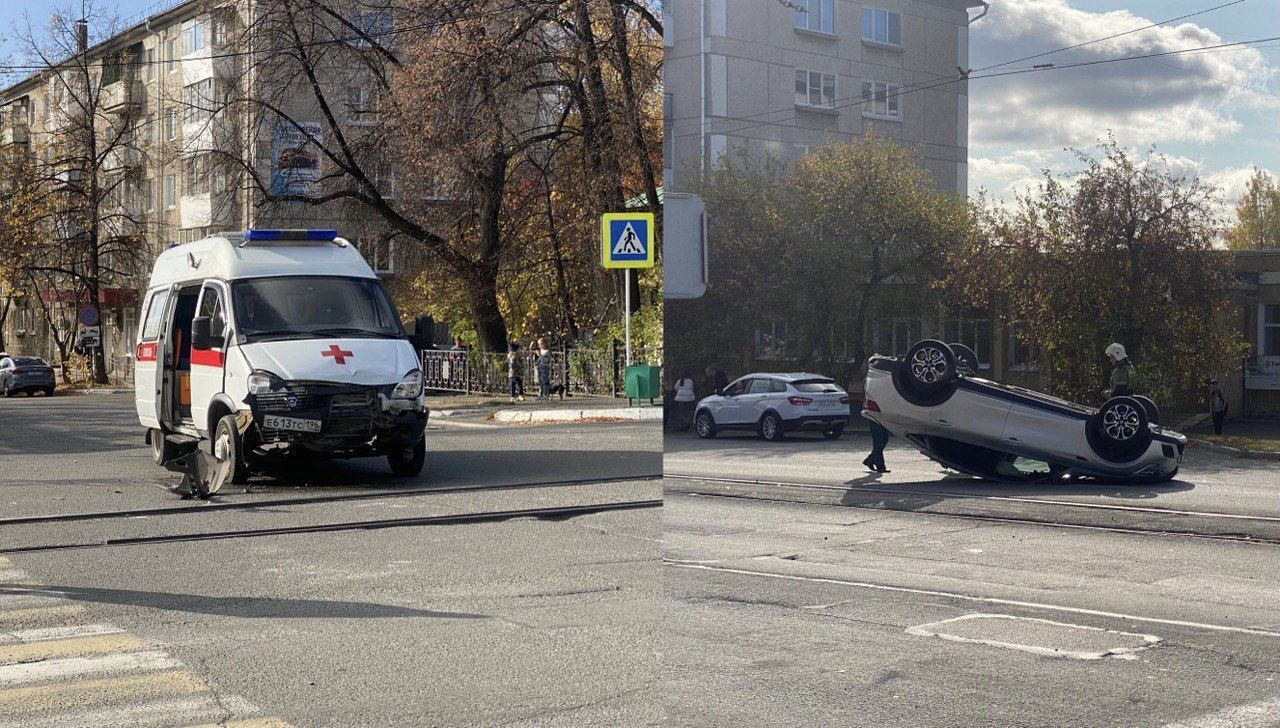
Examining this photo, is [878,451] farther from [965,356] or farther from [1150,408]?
[1150,408]

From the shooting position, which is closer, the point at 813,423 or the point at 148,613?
the point at 813,423

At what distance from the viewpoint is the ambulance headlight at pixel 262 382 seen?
39.0 ft

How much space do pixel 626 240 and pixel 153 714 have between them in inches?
656

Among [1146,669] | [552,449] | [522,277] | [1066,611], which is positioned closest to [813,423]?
[1066,611]

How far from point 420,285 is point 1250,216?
36.6 metres

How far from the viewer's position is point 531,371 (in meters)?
30.7

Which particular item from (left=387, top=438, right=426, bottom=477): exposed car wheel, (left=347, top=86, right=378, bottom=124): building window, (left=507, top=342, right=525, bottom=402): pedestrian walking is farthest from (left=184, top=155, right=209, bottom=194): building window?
(left=387, top=438, right=426, bottom=477): exposed car wheel

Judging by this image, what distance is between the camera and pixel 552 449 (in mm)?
16453

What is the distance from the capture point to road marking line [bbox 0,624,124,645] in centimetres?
611

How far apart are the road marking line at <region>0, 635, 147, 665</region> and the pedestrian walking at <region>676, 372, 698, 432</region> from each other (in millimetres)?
4957

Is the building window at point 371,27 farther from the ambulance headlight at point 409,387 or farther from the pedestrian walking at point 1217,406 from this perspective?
the pedestrian walking at point 1217,406

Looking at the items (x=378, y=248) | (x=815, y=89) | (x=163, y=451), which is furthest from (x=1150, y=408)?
(x=378, y=248)

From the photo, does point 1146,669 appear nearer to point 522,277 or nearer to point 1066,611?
point 1066,611

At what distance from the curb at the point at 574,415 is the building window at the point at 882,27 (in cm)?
2082
